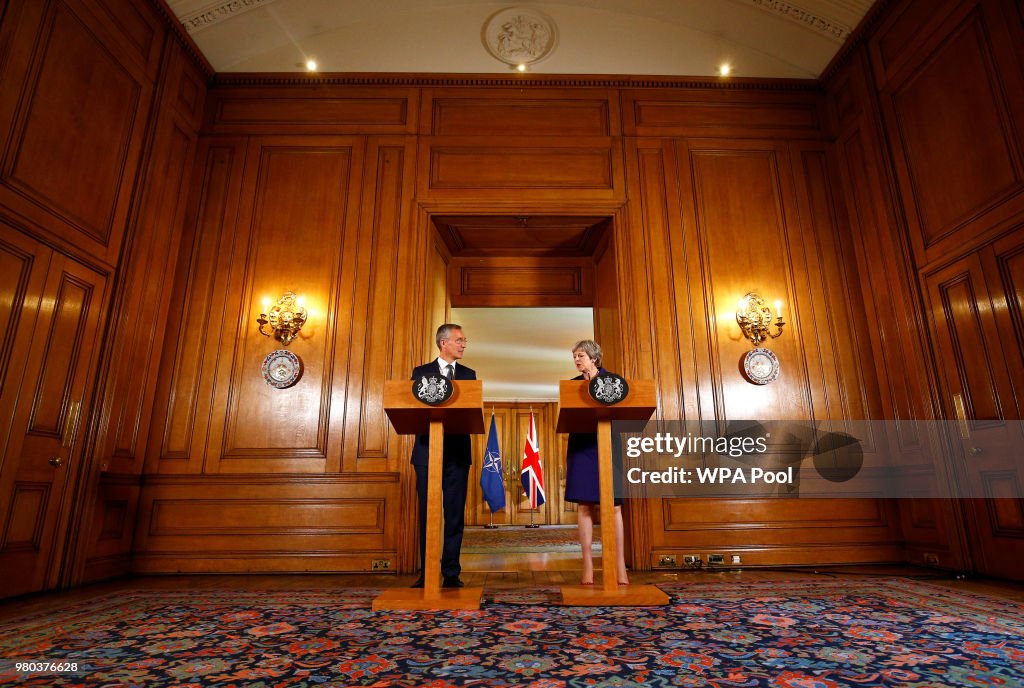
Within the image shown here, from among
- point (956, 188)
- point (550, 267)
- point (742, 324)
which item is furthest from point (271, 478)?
point (956, 188)

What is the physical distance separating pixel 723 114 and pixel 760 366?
7.51ft

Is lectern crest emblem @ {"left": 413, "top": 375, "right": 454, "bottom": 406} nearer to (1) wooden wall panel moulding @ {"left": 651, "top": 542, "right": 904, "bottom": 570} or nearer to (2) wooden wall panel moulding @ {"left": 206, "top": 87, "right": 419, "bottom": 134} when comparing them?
(1) wooden wall panel moulding @ {"left": 651, "top": 542, "right": 904, "bottom": 570}

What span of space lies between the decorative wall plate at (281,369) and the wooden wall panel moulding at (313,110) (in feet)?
6.55

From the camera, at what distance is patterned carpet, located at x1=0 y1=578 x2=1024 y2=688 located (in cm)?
152

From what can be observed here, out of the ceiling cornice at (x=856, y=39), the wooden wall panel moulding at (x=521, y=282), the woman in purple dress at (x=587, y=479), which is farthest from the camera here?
the wooden wall panel moulding at (x=521, y=282)

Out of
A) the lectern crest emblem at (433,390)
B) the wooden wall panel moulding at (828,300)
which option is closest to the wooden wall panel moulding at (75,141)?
the lectern crest emblem at (433,390)

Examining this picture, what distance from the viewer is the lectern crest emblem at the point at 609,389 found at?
251cm

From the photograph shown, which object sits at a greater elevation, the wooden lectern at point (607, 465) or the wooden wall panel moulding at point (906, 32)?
the wooden wall panel moulding at point (906, 32)

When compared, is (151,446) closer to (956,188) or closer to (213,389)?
(213,389)

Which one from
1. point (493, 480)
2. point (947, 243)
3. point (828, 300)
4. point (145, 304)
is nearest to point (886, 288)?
point (828, 300)

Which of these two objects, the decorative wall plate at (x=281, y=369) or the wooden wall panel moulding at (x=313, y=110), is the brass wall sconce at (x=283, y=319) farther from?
the wooden wall panel moulding at (x=313, y=110)

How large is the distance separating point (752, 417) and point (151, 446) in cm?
441

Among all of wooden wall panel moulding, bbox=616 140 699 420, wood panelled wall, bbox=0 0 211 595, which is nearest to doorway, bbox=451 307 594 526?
wooden wall panel moulding, bbox=616 140 699 420

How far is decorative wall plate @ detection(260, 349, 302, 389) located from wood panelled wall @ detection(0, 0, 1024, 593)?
84 mm
